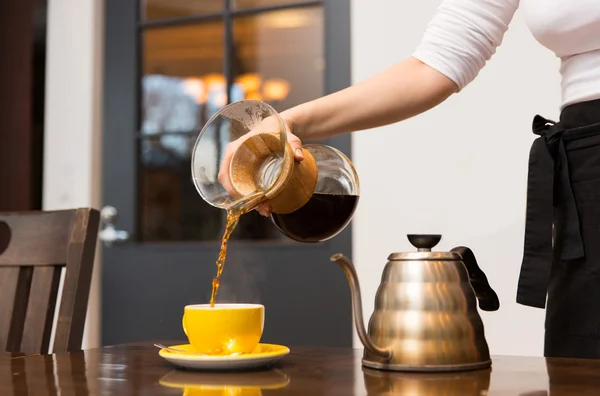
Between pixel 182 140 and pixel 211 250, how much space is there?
16.5 inches

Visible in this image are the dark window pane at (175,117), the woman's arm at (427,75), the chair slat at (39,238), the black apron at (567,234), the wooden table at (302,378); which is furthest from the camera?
the dark window pane at (175,117)

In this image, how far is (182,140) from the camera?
2.76 metres

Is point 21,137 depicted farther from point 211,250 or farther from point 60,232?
point 60,232

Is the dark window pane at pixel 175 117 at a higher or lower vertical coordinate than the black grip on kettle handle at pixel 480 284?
higher

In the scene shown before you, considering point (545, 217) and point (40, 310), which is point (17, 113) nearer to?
point (40, 310)

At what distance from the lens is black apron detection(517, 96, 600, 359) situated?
1.03 m

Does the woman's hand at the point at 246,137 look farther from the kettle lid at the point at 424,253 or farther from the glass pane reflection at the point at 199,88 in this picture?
Result: the glass pane reflection at the point at 199,88

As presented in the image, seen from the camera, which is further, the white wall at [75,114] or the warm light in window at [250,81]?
the white wall at [75,114]

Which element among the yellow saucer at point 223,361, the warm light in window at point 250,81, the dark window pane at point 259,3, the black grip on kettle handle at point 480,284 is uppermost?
the dark window pane at point 259,3

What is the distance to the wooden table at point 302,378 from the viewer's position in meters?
0.66

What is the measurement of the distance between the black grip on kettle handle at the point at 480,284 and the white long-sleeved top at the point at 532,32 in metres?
0.32

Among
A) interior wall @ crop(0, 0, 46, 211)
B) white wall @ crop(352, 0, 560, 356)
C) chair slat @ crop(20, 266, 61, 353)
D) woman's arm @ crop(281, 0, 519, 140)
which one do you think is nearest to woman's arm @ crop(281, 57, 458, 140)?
woman's arm @ crop(281, 0, 519, 140)

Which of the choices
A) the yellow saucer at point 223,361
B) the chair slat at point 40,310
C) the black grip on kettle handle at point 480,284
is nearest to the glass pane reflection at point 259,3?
the chair slat at point 40,310

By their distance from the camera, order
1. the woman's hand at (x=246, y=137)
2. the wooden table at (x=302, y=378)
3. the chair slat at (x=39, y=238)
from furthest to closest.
Result: the chair slat at (x=39, y=238)
the woman's hand at (x=246, y=137)
the wooden table at (x=302, y=378)
